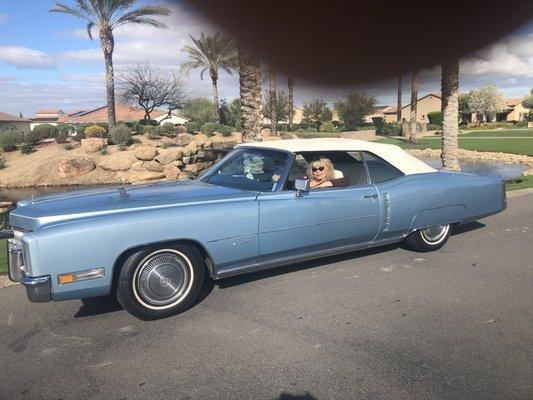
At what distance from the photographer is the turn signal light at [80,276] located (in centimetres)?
323

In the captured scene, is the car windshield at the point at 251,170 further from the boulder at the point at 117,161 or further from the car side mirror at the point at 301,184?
the boulder at the point at 117,161

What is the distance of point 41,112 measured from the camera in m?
116

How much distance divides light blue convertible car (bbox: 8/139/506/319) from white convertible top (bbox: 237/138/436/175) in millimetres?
14

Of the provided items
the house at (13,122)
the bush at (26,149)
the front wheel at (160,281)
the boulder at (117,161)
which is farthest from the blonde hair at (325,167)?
the house at (13,122)

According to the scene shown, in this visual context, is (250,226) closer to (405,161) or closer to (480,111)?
(405,161)

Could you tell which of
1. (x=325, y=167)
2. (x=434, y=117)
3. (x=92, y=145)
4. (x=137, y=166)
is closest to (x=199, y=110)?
(x=92, y=145)

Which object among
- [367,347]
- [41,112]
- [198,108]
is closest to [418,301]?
[367,347]

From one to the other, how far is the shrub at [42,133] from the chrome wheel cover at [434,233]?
2492 centimetres

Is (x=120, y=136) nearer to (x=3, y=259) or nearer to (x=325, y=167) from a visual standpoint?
(x=3, y=259)

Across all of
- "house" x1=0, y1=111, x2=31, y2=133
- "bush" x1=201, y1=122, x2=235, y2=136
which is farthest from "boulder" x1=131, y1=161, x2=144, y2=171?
"house" x1=0, y1=111, x2=31, y2=133

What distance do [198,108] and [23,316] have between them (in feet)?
155

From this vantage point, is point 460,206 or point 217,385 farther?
point 460,206

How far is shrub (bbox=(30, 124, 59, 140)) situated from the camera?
25.6 m

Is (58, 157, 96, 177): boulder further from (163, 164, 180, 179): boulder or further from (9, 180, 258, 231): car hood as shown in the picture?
(9, 180, 258, 231): car hood
